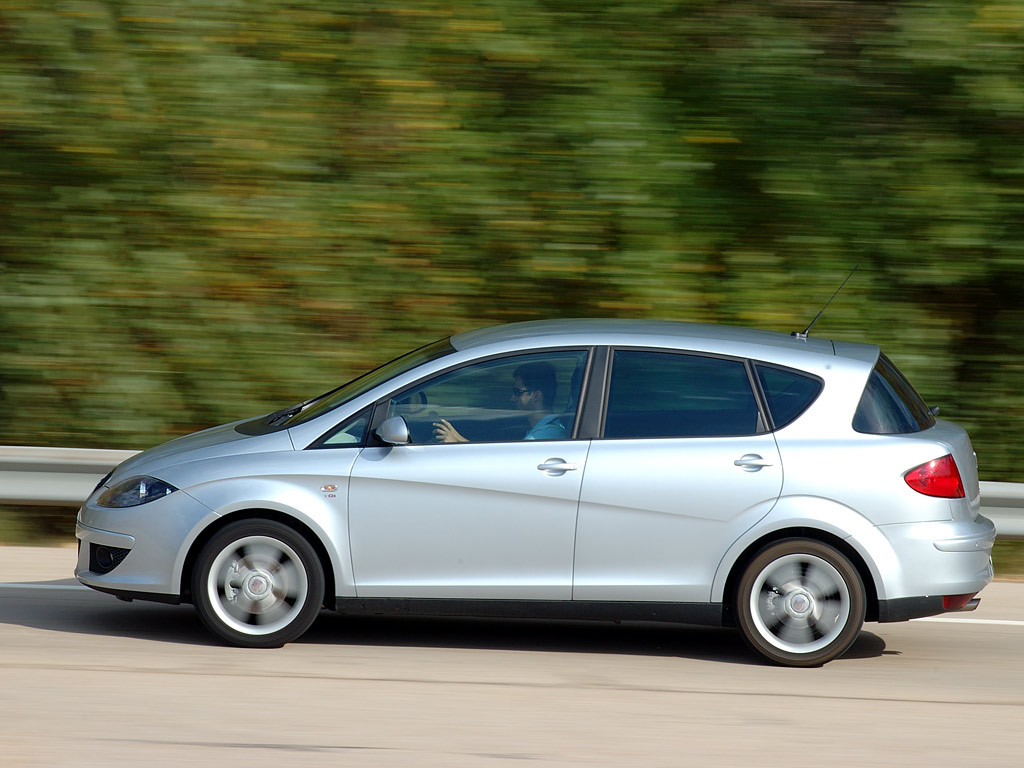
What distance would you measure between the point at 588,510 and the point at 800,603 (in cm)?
110

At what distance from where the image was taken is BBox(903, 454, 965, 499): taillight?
5.77 meters

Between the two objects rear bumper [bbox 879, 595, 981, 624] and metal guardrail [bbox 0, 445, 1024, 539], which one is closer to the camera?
rear bumper [bbox 879, 595, 981, 624]

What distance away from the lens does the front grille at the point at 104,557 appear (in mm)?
5930

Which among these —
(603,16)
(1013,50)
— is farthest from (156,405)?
(1013,50)

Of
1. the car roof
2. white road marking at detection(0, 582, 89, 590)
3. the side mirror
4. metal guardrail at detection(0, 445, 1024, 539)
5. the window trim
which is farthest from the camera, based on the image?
metal guardrail at detection(0, 445, 1024, 539)

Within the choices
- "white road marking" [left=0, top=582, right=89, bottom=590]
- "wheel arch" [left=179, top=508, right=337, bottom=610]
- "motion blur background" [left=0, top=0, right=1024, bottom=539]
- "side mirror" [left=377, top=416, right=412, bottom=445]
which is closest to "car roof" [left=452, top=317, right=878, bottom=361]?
"side mirror" [left=377, top=416, right=412, bottom=445]

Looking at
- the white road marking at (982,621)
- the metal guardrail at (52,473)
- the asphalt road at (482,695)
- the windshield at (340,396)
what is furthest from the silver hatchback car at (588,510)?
the metal guardrail at (52,473)

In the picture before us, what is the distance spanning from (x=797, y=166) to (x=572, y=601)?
5.21m

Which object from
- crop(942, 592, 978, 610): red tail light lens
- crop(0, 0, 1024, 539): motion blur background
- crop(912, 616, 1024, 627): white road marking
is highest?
crop(0, 0, 1024, 539): motion blur background

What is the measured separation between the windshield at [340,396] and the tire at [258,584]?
1.89 feet

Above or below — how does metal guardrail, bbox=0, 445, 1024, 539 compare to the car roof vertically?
below

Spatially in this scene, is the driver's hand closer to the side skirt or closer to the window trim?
the window trim

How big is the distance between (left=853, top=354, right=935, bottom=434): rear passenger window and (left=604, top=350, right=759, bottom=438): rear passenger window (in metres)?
0.52

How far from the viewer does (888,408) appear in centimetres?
596
